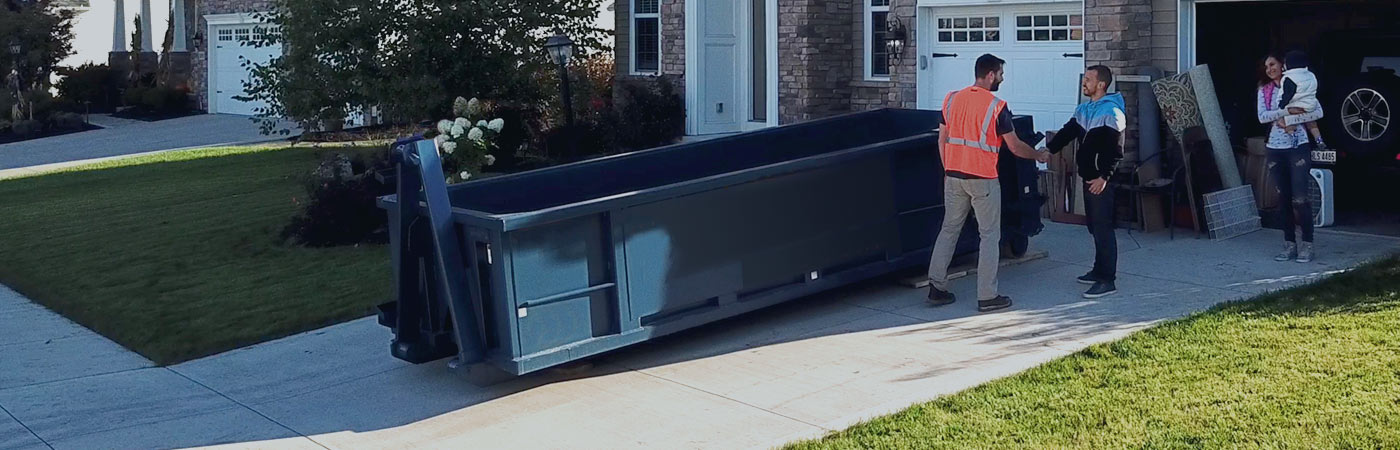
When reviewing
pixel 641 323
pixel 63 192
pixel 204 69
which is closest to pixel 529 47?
pixel 63 192

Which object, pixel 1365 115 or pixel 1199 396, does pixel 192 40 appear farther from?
pixel 1199 396

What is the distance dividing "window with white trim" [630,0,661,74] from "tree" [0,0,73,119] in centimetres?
1656

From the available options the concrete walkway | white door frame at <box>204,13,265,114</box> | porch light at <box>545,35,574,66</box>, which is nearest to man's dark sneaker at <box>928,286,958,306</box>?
the concrete walkway

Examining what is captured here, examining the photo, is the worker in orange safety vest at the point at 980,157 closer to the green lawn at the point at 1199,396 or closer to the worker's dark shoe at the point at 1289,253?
the green lawn at the point at 1199,396

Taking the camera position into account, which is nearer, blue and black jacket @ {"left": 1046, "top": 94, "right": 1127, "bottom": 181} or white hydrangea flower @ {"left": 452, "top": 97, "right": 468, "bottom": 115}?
blue and black jacket @ {"left": 1046, "top": 94, "right": 1127, "bottom": 181}

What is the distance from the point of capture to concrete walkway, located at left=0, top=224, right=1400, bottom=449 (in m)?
7.67

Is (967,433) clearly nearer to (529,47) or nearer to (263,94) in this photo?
(529,47)

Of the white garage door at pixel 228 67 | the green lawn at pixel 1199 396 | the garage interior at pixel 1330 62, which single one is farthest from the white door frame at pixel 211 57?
the green lawn at pixel 1199 396

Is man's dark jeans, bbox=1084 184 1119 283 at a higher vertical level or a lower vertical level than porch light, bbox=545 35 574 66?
lower

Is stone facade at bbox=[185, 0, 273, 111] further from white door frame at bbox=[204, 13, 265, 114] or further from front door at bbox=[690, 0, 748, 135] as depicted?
front door at bbox=[690, 0, 748, 135]

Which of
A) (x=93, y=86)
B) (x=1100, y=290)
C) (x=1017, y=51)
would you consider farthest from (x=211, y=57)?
(x=1100, y=290)

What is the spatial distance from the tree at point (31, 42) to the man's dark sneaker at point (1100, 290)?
27093 mm

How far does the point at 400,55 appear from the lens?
16.0m

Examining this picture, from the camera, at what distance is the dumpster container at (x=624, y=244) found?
8.11 m
